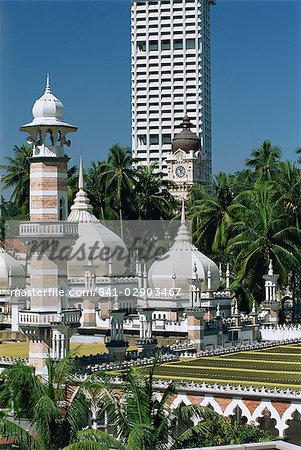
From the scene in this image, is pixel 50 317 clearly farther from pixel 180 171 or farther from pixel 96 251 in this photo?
pixel 180 171

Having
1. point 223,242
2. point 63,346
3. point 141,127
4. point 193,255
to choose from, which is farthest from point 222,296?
point 141,127

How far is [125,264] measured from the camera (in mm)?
46250

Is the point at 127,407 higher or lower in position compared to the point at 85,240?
lower

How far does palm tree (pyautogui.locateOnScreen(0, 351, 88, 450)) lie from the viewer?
55.9ft

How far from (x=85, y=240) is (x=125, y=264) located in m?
2.40

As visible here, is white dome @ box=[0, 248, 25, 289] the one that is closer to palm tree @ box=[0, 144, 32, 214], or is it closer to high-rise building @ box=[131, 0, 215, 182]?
palm tree @ box=[0, 144, 32, 214]

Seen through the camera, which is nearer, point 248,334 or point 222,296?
point 248,334

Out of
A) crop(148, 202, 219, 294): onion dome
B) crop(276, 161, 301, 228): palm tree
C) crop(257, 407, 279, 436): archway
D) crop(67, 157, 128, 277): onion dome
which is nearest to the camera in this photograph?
crop(257, 407, 279, 436): archway

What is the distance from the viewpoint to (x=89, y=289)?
41344mm

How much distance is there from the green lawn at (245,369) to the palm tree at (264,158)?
29.1 meters

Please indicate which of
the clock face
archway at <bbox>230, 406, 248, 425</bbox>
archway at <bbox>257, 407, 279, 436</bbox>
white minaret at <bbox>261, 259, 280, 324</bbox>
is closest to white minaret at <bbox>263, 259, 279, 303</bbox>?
white minaret at <bbox>261, 259, 280, 324</bbox>

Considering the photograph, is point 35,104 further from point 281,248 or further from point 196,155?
point 196,155

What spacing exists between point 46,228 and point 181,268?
12.9m

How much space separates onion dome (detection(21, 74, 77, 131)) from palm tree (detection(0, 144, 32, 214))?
35.9m
